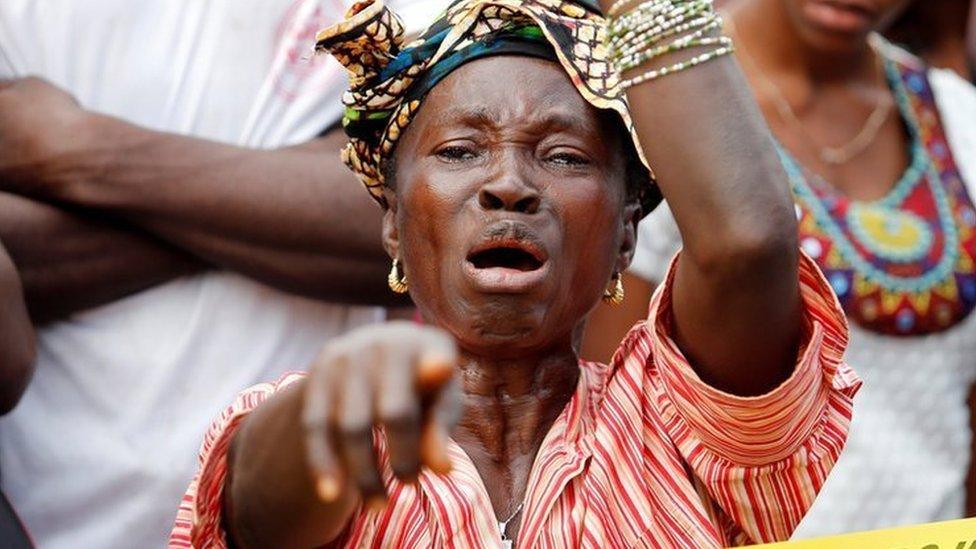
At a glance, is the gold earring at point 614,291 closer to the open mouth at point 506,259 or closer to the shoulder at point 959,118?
the open mouth at point 506,259

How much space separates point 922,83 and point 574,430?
1.95 m

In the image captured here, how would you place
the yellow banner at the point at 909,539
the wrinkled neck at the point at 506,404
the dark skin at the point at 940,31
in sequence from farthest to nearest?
the dark skin at the point at 940,31 → the wrinkled neck at the point at 506,404 → the yellow banner at the point at 909,539

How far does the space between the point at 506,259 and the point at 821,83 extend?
1.83 metres

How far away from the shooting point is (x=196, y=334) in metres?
3.32

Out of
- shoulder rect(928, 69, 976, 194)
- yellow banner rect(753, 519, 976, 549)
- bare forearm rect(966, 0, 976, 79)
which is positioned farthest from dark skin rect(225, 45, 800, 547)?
bare forearm rect(966, 0, 976, 79)

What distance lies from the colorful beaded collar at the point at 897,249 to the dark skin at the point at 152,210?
1142mm

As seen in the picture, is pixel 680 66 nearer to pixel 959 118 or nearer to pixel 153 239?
pixel 153 239

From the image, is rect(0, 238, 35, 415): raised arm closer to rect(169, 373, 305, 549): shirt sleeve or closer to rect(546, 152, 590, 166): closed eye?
rect(169, 373, 305, 549): shirt sleeve

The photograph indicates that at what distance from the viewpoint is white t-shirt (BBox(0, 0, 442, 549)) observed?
3.28 metres

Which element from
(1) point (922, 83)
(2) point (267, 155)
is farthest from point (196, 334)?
(1) point (922, 83)

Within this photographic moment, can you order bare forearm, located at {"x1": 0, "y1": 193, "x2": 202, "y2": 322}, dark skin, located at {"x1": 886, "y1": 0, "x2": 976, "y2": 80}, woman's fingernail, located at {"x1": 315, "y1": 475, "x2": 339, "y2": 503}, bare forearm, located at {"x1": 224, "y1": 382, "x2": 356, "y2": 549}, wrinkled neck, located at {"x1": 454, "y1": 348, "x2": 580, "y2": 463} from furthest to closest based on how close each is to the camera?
dark skin, located at {"x1": 886, "y1": 0, "x2": 976, "y2": 80} < bare forearm, located at {"x1": 0, "y1": 193, "x2": 202, "y2": 322} < wrinkled neck, located at {"x1": 454, "y1": 348, "x2": 580, "y2": 463} < bare forearm, located at {"x1": 224, "y1": 382, "x2": 356, "y2": 549} < woman's fingernail, located at {"x1": 315, "y1": 475, "x2": 339, "y2": 503}

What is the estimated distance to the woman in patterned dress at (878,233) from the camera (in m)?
4.07

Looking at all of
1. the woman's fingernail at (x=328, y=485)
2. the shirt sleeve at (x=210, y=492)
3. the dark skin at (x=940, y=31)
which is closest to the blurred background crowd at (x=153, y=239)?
the shirt sleeve at (x=210, y=492)

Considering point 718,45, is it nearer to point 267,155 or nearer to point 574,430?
point 574,430
